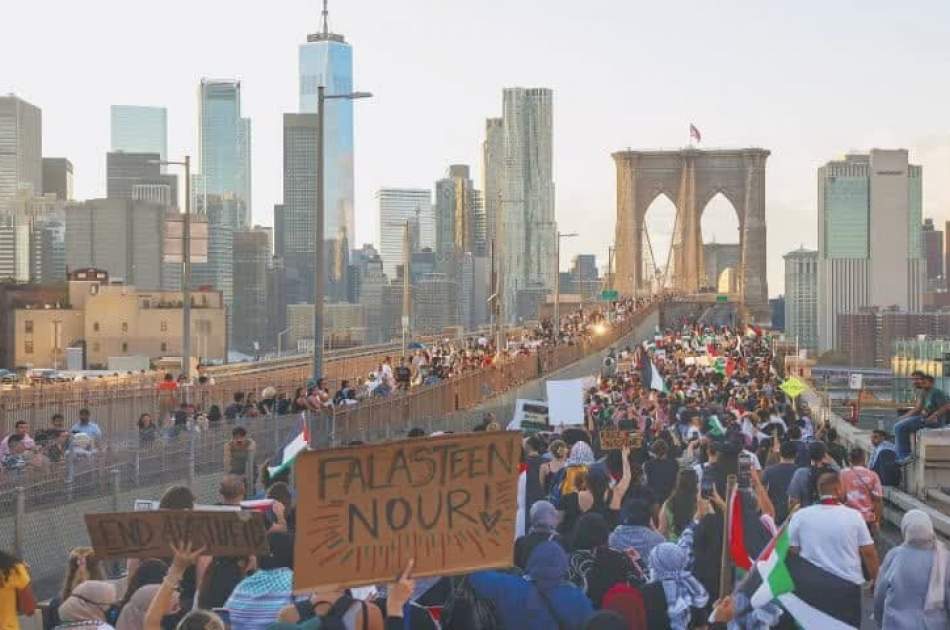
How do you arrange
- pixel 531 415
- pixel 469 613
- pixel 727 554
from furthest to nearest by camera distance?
1. pixel 531 415
2. pixel 727 554
3. pixel 469 613

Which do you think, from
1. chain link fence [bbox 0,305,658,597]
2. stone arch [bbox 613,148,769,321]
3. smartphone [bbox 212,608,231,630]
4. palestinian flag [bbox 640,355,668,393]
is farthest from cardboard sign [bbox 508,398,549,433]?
stone arch [bbox 613,148,769,321]

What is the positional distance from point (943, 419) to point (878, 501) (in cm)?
468

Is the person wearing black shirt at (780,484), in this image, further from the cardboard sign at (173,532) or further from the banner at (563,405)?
the cardboard sign at (173,532)

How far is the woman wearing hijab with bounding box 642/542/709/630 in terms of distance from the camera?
8.75 metres

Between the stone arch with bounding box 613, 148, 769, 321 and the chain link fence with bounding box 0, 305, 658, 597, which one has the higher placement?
the stone arch with bounding box 613, 148, 769, 321

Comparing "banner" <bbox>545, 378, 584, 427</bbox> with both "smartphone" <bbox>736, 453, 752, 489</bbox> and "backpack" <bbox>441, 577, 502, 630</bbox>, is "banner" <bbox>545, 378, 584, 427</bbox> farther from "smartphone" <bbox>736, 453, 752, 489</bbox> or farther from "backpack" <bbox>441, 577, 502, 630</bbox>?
"backpack" <bbox>441, 577, 502, 630</bbox>

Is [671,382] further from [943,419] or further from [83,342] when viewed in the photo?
[83,342]

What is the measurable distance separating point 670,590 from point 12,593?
3.08m

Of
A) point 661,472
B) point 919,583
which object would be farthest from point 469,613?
point 661,472

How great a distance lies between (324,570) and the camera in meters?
6.77

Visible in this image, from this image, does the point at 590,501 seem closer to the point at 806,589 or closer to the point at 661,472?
the point at 661,472

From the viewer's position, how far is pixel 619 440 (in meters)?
15.7

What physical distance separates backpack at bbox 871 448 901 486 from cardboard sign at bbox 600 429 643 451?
3.65 m

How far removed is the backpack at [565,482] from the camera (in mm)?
12375
